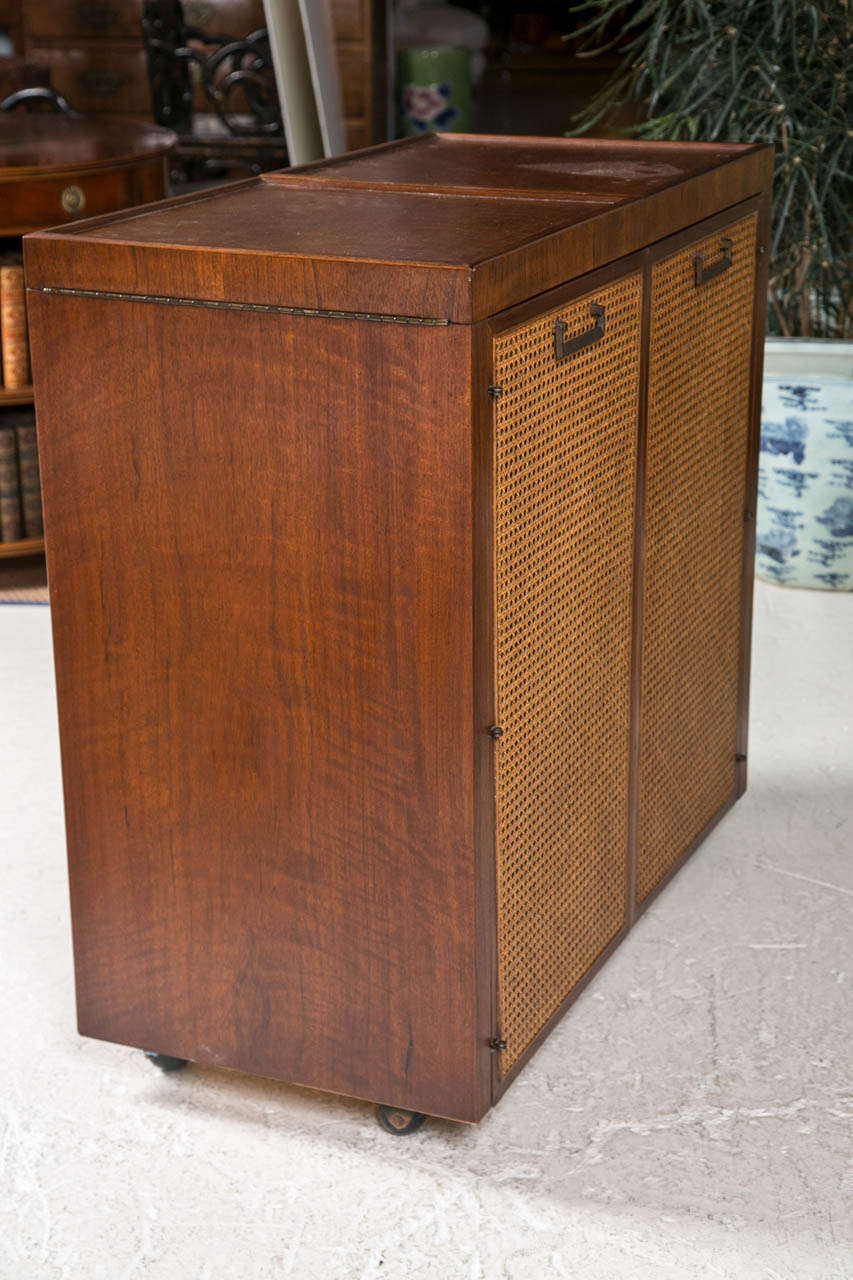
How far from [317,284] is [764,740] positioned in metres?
1.60

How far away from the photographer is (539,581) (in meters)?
1.97

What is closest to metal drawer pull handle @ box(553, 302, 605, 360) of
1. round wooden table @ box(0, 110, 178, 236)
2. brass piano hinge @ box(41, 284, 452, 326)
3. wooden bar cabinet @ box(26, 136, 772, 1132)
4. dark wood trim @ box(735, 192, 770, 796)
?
wooden bar cabinet @ box(26, 136, 772, 1132)

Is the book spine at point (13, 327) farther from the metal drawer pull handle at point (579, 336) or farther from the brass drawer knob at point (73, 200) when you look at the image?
the metal drawer pull handle at point (579, 336)

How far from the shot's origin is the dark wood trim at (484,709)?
176 cm

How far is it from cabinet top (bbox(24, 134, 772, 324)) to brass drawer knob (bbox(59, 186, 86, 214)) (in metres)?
1.25

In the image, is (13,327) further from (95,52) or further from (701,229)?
(701,229)

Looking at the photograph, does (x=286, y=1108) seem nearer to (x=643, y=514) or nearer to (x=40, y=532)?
(x=643, y=514)

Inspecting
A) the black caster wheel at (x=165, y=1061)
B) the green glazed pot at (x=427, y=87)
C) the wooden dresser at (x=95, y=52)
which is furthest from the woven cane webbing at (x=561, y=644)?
the green glazed pot at (x=427, y=87)

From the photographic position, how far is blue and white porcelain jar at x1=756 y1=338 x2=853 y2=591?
3.64 meters

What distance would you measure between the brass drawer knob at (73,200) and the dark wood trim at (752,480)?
156cm

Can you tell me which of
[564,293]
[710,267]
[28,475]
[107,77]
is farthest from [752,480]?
[107,77]

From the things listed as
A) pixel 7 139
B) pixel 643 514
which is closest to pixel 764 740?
pixel 643 514

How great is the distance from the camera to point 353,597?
1863 millimetres

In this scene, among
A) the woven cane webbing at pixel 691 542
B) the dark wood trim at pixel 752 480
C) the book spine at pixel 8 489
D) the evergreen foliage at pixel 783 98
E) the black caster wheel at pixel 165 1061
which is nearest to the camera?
the black caster wheel at pixel 165 1061
